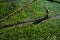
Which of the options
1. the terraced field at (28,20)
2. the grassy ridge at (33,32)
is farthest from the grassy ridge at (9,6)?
the grassy ridge at (33,32)

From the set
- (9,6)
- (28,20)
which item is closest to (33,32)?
(28,20)

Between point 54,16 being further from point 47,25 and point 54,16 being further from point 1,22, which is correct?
point 1,22

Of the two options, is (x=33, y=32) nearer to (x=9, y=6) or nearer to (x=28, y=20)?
(x=28, y=20)

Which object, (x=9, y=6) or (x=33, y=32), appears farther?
(x=9, y=6)

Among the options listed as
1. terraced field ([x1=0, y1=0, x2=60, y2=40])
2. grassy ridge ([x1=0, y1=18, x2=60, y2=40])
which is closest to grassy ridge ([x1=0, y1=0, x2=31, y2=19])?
terraced field ([x1=0, y1=0, x2=60, y2=40])

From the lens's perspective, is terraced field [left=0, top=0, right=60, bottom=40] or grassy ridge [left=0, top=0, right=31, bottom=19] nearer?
terraced field [left=0, top=0, right=60, bottom=40]

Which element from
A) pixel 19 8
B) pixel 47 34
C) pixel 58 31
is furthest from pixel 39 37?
pixel 19 8

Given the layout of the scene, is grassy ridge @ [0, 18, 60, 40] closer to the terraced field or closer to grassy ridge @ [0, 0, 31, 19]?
the terraced field

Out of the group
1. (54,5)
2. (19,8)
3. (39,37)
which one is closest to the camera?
(39,37)
